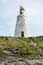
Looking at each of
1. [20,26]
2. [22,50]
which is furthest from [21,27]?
[22,50]

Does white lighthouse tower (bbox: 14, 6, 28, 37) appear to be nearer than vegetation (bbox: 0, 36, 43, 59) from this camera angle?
No

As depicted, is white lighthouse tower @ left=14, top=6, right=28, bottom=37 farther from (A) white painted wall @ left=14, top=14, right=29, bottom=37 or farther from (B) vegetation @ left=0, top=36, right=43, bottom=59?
(B) vegetation @ left=0, top=36, right=43, bottom=59

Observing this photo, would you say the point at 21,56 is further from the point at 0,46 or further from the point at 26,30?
the point at 26,30

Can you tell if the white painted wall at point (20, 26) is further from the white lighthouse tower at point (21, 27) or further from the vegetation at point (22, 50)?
the vegetation at point (22, 50)

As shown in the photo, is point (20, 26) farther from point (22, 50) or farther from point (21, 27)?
point (22, 50)

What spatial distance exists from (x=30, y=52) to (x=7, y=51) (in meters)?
2.20

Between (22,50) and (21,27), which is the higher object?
(21,27)

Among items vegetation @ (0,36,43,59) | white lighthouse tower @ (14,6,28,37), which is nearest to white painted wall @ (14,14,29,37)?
white lighthouse tower @ (14,6,28,37)

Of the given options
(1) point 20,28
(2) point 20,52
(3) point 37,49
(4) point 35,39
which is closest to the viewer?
(2) point 20,52

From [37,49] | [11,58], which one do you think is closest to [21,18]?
[37,49]

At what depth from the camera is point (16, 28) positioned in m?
38.7

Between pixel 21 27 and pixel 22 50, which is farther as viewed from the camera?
pixel 21 27

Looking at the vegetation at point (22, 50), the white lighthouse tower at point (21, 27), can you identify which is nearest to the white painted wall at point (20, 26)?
the white lighthouse tower at point (21, 27)

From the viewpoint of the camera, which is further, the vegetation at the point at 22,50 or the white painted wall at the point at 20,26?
the white painted wall at the point at 20,26
